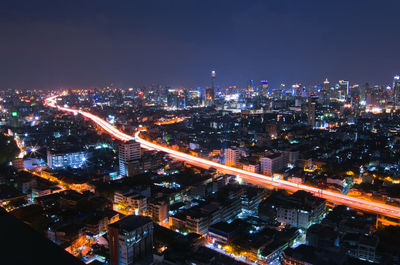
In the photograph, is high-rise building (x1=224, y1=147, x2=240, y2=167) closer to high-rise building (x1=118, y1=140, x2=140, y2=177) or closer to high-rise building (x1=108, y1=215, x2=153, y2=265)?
high-rise building (x1=118, y1=140, x2=140, y2=177)

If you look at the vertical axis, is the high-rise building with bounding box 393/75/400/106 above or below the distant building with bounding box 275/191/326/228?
above

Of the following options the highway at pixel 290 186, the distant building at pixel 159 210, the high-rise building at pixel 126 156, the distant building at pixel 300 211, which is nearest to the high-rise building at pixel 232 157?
the highway at pixel 290 186

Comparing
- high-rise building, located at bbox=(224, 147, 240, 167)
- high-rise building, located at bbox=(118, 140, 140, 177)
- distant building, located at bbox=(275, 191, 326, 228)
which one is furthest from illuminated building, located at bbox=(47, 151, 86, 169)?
distant building, located at bbox=(275, 191, 326, 228)

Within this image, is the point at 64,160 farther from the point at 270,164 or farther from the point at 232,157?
the point at 270,164

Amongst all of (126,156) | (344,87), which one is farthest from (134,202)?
(344,87)

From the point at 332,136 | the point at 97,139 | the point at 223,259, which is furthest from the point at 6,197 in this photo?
the point at 332,136

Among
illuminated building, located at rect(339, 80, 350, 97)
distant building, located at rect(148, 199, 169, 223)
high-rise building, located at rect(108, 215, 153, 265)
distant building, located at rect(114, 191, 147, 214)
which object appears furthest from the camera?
illuminated building, located at rect(339, 80, 350, 97)

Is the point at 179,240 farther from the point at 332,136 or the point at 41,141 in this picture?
the point at 332,136
